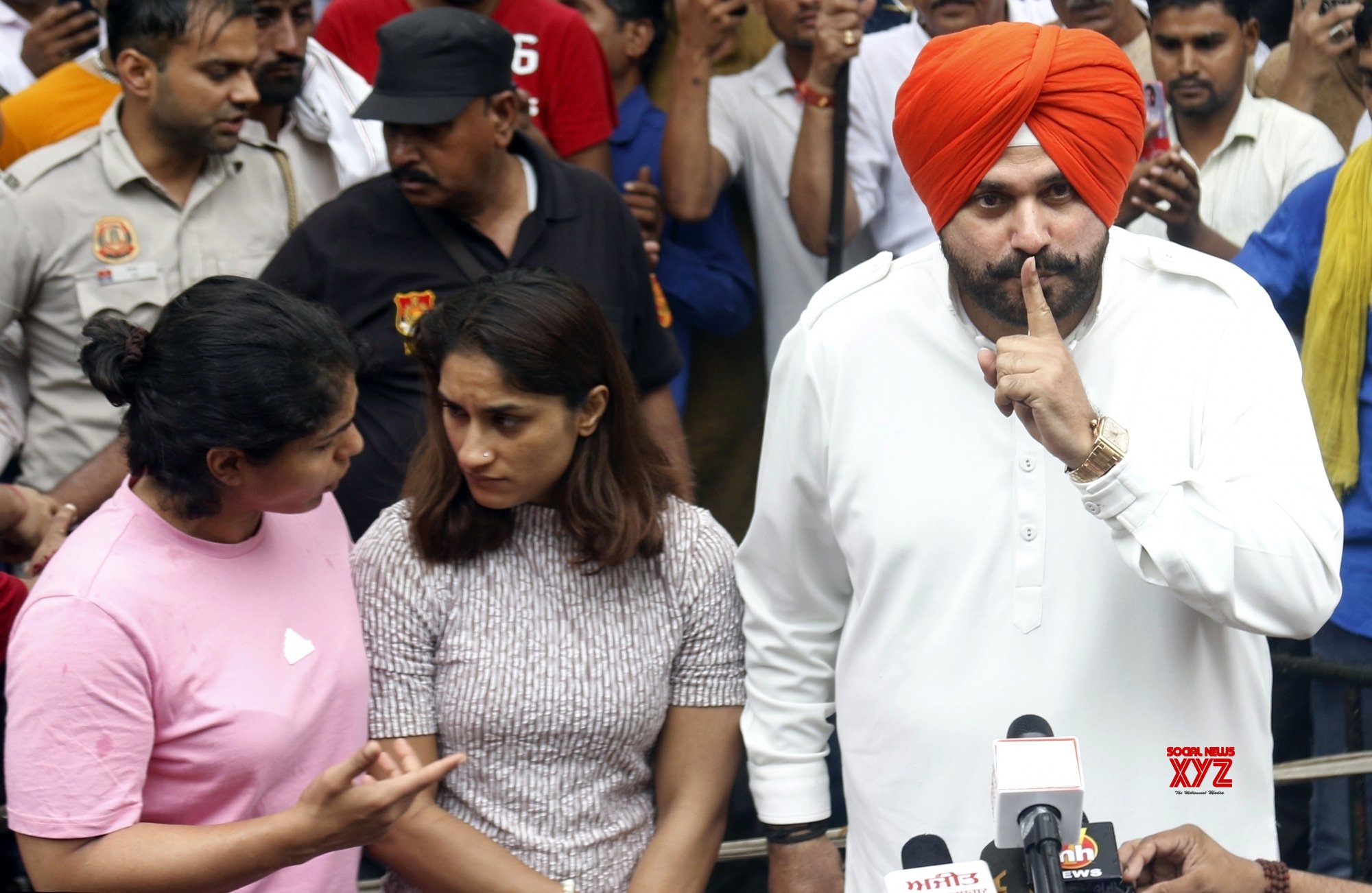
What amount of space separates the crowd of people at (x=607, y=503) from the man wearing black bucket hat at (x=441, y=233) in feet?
0.04

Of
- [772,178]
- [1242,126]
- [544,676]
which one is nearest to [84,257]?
[544,676]

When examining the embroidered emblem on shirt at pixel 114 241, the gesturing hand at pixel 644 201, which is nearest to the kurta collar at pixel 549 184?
the gesturing hand at pixel 644 201

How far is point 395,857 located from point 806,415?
113cm

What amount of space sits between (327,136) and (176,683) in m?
2.51

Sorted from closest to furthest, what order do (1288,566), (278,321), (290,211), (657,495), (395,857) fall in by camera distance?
(1288,566) → (278,321) → (395,857) → (657,495) → (290,211)

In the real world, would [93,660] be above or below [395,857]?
above

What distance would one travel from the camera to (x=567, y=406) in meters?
3.04

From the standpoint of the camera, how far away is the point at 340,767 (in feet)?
7.62

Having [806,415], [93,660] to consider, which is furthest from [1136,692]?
[93,660]

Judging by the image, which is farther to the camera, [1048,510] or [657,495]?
[657,495]

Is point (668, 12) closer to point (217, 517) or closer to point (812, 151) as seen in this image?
point (812, 151)

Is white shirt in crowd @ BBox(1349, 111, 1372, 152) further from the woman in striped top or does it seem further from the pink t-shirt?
the pink t-shirt

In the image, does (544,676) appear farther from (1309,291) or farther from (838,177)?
(1309,291)

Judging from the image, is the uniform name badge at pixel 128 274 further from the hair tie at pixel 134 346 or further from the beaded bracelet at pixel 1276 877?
the beaded bracelet at pixel 1276 877
